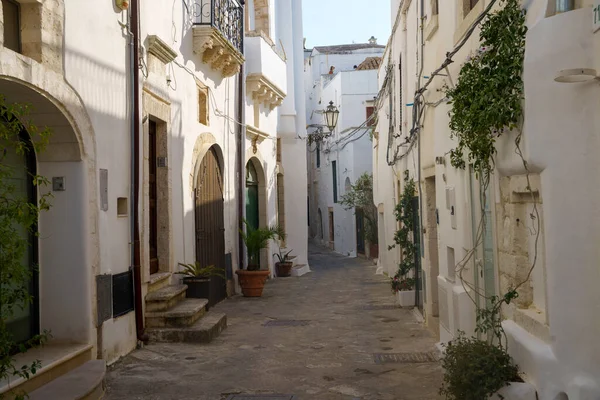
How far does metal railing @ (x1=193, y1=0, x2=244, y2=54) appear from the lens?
436 inches

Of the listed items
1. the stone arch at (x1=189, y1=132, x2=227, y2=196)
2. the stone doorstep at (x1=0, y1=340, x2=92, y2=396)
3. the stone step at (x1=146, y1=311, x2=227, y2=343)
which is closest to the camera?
the stone doorstep at (x1=0, y1=340, x2=92, y2=396)

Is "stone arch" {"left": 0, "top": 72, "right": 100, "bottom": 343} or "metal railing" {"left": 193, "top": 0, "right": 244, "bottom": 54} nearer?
"stone arch" {"left": 0, "top": 72, "right": 100, "bottom": 343}

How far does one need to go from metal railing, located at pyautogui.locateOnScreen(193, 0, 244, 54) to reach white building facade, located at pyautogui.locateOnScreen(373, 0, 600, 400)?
447 centimetres

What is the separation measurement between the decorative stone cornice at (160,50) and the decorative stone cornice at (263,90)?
18.3 feet

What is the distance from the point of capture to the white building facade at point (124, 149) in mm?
6261

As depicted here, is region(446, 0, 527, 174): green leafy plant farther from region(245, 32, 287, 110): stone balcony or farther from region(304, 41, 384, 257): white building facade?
region(304, 41, 384, 257): white building facade

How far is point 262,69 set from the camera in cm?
1503

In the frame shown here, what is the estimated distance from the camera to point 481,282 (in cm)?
644

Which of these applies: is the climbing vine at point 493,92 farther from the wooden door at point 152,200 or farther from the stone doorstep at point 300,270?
the stone doorstep at point 300,270

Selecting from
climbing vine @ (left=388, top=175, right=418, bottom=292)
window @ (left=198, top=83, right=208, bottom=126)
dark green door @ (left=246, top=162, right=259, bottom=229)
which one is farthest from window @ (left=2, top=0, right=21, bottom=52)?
dark green door @ (left=246, top=162, right=259, bottom=229)

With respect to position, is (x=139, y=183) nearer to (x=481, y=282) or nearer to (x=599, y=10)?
(x=481, y=282)

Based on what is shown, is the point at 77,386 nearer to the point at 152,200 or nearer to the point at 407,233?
the point at 152,200

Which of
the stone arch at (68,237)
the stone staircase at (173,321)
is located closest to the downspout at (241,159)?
the stone staircase at (173,321)

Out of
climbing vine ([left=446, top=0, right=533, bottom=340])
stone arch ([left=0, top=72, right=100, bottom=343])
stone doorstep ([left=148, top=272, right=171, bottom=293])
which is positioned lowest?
stone doorstep ([left=148, top=272, right=171, bottom=293])
